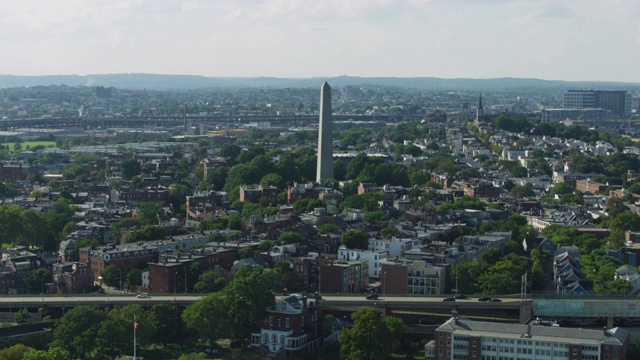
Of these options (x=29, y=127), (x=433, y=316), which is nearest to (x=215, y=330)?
(x=433, y=316)

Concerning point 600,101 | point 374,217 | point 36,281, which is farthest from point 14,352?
point 600,101

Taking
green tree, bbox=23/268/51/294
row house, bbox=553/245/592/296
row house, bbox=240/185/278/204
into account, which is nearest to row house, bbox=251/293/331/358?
row house, bbox=553/245/592/296

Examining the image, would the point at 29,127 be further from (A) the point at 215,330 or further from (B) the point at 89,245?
(A) the point at 215,330

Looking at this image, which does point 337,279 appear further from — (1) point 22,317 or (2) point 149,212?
(2) point 149,212

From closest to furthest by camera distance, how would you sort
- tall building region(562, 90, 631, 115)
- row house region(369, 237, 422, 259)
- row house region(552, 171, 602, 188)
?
row house region(369, 237, 422, 259)
row house region(552, 171, 602, 188)
tall building region(562, 90, 631, 115)

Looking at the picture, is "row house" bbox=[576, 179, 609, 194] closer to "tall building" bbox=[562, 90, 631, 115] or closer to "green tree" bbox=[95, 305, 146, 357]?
"green tree" bbox=[95, 305, 146, 357]

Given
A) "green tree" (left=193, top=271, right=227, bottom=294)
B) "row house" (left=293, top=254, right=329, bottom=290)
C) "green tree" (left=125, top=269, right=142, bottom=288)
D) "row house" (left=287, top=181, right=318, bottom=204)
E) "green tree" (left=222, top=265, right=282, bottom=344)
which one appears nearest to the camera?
"green tree" (left=222, top=265, right=282, bottom=344)

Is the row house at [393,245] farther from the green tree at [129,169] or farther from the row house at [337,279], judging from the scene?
the green tree at [129,169]

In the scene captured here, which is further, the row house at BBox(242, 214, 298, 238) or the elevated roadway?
the row house at BBox(242, 214, 298, 238)
